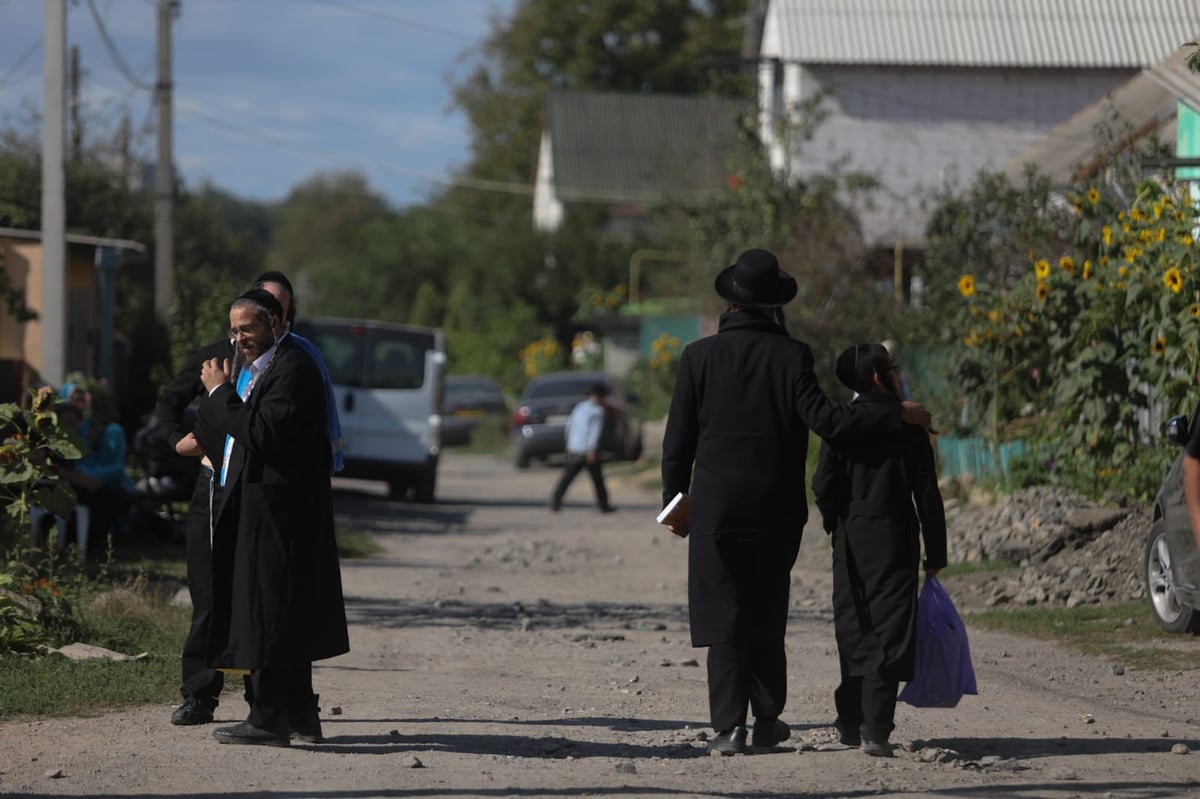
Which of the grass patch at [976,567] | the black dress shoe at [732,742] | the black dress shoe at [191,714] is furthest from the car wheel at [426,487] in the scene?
the black dress shoe at [732,742]

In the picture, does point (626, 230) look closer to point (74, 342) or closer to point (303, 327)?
point (303, 327)

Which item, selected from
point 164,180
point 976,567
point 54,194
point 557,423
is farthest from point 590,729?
point 557,423

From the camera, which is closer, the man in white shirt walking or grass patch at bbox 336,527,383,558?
grass patch at bbox 336,527,383,558

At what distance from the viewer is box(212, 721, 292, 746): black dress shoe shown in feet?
22.9

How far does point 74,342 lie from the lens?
64.2ft

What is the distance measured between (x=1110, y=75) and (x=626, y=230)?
2652cm

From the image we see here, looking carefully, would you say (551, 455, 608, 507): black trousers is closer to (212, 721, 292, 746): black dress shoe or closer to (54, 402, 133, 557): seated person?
(54, 402, 133, 557): seated person

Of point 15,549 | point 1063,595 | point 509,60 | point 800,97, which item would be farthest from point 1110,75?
point 509,60

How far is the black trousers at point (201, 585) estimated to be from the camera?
7.09 metres

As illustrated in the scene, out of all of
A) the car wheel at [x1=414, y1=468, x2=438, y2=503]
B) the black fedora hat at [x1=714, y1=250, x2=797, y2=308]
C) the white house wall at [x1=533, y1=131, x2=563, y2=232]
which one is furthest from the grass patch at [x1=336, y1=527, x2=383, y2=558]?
the white house wall at [x1=533, y1=131, x2=563, y2=232]

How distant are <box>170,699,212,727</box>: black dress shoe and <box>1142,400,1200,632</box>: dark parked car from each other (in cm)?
525

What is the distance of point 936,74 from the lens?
33656 mm

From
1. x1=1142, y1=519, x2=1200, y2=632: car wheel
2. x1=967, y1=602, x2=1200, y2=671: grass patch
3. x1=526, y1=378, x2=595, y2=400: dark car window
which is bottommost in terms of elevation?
x1=967, y1=602, x2=1200, y2=671: grass patch

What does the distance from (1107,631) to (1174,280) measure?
2639mm
